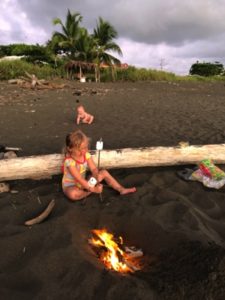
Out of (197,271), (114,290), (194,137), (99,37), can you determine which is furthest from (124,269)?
(99,37)

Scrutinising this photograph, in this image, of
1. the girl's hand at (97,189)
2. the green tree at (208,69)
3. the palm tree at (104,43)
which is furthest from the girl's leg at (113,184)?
the green tree at (208,69)

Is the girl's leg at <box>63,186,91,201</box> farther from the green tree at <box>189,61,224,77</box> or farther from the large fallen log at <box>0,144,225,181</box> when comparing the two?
the green tree at <box>189,61,224,77</box>

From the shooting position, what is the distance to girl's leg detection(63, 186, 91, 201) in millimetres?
3699

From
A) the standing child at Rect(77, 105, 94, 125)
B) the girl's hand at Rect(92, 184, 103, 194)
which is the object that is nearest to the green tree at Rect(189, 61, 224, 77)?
the standing child at Rect(77, 105, 94, 125)

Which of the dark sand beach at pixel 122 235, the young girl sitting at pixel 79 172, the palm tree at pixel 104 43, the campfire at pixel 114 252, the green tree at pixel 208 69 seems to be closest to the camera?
the dark sand beach at pixel 122 235

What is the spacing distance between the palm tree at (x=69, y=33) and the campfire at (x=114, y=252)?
74.2ft

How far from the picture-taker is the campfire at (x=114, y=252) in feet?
8.80

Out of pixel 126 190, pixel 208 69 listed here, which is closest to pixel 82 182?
pixel 126 190

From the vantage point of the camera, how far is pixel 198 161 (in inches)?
185

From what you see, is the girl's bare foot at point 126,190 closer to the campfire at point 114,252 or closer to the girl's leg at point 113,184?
the girl's leg at point 113,184

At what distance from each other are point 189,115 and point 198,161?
5.09 m

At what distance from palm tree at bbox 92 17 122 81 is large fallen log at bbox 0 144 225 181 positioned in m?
19.5

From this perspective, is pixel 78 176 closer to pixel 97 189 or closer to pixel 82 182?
pixel 82 182

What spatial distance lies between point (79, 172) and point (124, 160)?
85 centimetres
